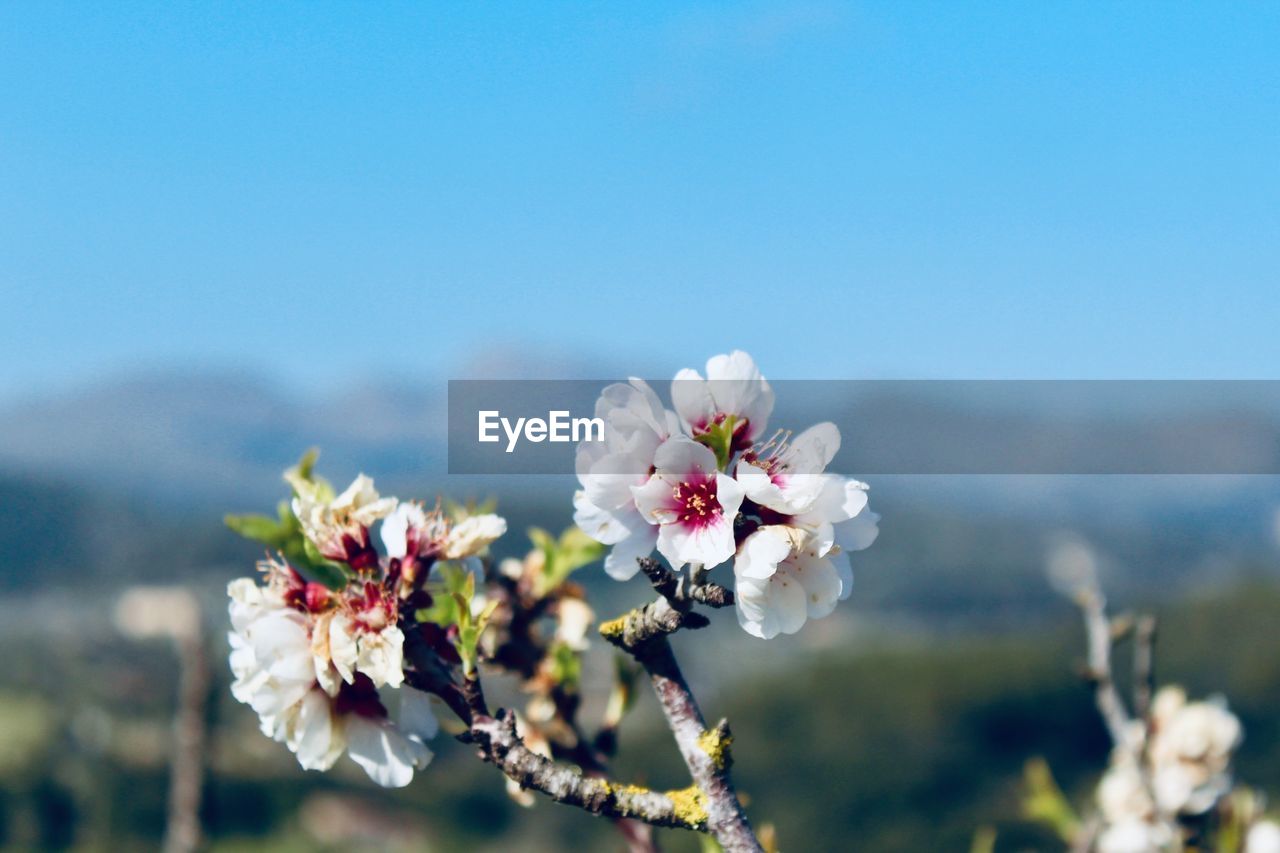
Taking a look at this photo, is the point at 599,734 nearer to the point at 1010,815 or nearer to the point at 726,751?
the point at 726,751

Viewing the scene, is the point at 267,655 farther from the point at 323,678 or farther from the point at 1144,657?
the point at 1144,657

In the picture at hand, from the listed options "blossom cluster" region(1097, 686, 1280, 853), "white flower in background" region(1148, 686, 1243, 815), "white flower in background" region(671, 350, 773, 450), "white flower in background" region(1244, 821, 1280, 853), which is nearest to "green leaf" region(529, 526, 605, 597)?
"white flower in background" region(671, 350, 773, 450)

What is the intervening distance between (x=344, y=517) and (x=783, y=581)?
563 mm

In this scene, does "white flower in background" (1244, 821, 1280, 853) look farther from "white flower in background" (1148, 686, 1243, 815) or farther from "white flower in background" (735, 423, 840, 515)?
"white flower in background" (735, 423, 840, 515)

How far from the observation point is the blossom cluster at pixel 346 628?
54.5 inches

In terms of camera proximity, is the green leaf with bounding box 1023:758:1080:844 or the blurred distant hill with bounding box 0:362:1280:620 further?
the blurred distant hill with bounding box 0:362:1280:620

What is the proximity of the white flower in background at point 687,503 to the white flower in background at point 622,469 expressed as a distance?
2 centimetres

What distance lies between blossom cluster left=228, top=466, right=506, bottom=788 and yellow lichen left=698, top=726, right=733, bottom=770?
0.33 m

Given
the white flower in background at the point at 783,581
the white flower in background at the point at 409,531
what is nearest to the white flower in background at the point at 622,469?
the white flower in background at the point at 783,581

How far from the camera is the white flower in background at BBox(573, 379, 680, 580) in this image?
125 centimetres

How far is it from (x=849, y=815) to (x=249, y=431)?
190369mm

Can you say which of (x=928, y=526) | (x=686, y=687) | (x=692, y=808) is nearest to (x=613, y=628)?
(x=686, y=687)

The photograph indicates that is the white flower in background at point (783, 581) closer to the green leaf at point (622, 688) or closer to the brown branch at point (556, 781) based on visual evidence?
the brown branch at point (556, 781)

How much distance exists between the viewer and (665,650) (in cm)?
126
